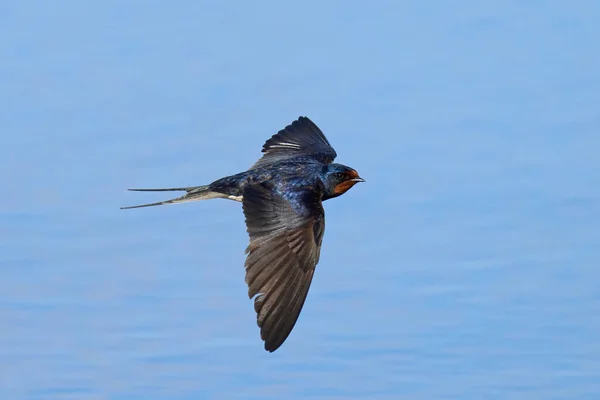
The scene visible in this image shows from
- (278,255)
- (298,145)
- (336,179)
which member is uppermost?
(298,145)

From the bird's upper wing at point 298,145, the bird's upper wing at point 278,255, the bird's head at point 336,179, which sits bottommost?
the bird's upper wing at point 278,255

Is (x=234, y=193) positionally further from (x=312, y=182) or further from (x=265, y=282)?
(x=265, y=282)

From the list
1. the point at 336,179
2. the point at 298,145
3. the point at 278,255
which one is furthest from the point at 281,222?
the point at 298,145

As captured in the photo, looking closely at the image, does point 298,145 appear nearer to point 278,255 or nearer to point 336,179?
point 336,179

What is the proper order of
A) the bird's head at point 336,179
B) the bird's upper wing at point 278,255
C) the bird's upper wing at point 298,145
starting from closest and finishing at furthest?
the bird's upper wing at point 278,255 → the bird's head at point 336,179 → the bird's upper wing at point 298,145

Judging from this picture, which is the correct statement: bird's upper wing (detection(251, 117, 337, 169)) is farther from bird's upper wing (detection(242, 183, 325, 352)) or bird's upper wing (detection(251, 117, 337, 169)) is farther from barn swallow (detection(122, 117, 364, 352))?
bird's upper wing (detection(242, 183, 325, 352))

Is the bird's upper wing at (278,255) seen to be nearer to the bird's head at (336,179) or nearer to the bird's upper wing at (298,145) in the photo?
the bird's head at (336,179)

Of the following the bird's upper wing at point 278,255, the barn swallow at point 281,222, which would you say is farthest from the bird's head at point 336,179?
the bird's upper wing at point 278,255
